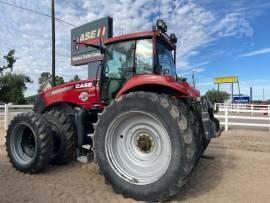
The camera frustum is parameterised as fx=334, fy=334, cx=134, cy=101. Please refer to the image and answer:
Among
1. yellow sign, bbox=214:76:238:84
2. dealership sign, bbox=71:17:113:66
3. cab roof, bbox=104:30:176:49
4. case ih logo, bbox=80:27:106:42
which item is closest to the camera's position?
cab roof, bbox=104:30:176:49

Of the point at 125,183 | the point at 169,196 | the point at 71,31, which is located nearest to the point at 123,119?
the point at 125,183

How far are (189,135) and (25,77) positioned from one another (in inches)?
2856

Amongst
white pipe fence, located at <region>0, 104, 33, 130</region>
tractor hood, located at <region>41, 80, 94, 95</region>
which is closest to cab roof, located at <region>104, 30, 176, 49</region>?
tractor hood, located at <region>41, 80, 94, 95</region>

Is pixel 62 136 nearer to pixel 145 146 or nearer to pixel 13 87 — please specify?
pixel 145 146

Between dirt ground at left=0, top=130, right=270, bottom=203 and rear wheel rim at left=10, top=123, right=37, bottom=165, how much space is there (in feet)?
1.06

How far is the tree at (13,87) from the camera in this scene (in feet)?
199

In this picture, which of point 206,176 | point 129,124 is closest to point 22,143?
point 129,124

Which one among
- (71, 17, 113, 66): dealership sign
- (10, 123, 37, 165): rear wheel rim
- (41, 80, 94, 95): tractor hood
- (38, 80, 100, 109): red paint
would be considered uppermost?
(71, 17, 113, 66): dealership sign

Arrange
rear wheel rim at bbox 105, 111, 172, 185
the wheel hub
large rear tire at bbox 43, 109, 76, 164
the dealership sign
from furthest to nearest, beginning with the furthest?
the dealership sign, large rear tire at bbox 43, 109, 76, 164, the wheel hub, rear wheel rim at bbox 105, 111, 172, 185

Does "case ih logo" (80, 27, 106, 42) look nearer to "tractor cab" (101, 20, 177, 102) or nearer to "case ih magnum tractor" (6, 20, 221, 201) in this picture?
"case ih magnum tractor" (6, 20, 221, 201)

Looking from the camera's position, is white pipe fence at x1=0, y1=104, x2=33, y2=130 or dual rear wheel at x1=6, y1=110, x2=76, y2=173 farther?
white pipe fence at x1=0, y1=104, x2=33, y2=130

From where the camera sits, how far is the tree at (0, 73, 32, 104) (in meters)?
60.8

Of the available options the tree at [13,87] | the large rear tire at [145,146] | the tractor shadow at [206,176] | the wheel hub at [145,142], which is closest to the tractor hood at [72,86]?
the large rear tire at [145,146]

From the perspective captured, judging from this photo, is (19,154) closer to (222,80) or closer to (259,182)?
(259,182)
